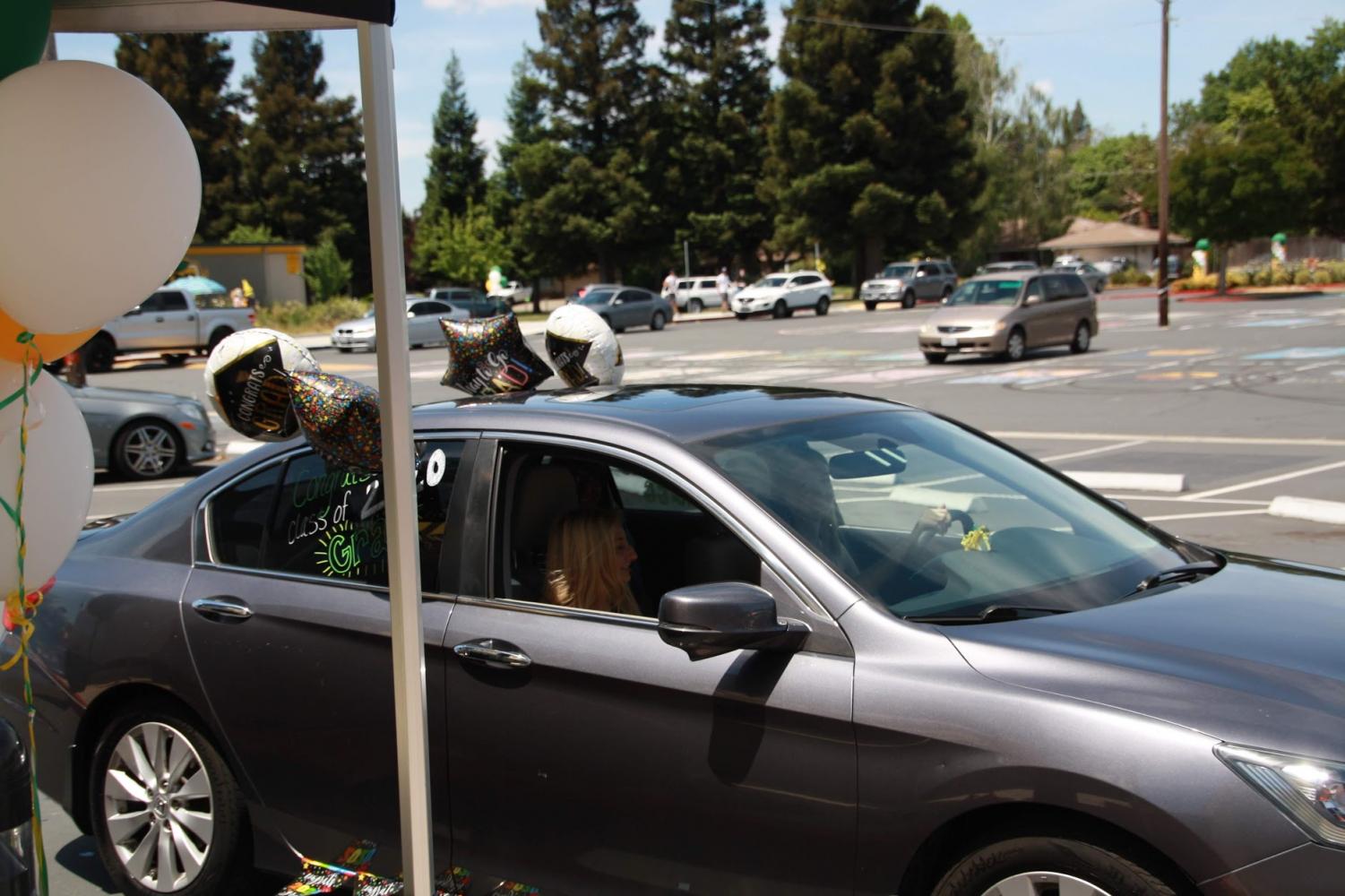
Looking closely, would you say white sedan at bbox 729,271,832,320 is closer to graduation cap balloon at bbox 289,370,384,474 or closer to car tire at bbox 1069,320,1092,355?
car tire at bbox 1069,320,1092,355

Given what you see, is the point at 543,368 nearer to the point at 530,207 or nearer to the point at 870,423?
the point at 870,423

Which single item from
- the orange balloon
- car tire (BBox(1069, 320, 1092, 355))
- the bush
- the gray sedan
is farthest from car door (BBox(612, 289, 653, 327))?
the orange balloon

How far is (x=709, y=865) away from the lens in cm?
306

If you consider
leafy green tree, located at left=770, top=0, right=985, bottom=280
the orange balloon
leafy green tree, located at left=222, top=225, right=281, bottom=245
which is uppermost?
leafy green tree, located at left=770, top=0, right=985, bottom=280

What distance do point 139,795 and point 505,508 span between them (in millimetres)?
1550

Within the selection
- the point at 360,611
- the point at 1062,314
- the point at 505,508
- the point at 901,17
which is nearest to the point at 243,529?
the point at 360,611

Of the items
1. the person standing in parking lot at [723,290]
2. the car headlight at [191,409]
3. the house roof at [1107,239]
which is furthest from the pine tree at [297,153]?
the car headlight at [191,409]

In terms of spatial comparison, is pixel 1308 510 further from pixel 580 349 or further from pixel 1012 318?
pixel 1012 318

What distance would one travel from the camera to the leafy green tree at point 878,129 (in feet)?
203

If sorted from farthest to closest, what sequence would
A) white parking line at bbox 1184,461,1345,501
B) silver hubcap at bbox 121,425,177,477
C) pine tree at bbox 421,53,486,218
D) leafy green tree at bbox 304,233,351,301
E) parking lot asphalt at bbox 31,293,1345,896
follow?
pine tree at bbox 421,53,486,218, leafy green tree at bbox 304,233,351,301, silver hubcap at bbox 121,425,177,477, white parking line at bbox 1184,461,1345,501, parking lot asphalt at bbox 31,293,1345,896

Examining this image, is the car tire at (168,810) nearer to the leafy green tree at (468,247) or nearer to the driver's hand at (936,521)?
the driver's hand at (936,521)

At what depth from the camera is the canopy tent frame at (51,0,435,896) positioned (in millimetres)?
2697

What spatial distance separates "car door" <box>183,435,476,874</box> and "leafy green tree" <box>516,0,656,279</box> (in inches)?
2546

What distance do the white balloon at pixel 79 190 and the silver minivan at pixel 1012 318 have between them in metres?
24.1
